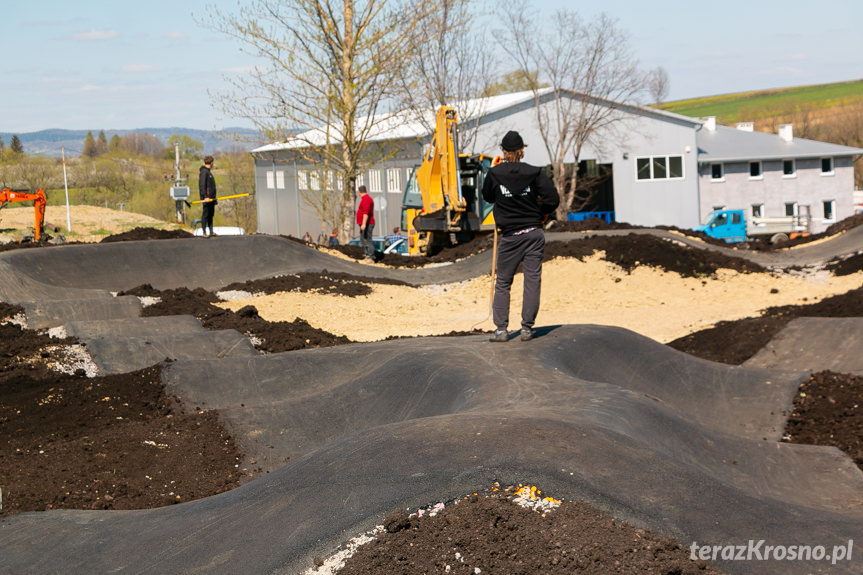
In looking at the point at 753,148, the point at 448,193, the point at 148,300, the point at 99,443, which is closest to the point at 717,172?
the point at 753,148

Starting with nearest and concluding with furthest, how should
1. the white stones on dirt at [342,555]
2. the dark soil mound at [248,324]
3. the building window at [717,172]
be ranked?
the white stones on dirt at [342,555], the dark soil mound at [248,324], the building window at [717,172]

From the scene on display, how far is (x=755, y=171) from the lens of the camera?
5147 centimetres

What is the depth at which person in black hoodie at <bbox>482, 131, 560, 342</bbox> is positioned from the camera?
8109mm

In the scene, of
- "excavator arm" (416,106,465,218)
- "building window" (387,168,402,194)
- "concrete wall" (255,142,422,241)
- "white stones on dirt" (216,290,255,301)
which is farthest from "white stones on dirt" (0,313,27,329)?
"building window" (387,168,402,194)

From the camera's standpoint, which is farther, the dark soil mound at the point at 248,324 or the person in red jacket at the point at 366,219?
the person in red jacket at the point at 366,219

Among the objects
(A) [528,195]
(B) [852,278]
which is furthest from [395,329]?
(B) [852,278]

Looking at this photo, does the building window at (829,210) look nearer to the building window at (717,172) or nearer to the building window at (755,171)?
the building window at (755,171)

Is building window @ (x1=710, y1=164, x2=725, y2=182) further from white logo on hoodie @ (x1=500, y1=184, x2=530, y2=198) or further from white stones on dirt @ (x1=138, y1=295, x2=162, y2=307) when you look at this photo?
white logo on hoodie @ (x1=500, y1=184, x2=530, y2=198)

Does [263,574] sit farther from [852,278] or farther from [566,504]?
[852,278]

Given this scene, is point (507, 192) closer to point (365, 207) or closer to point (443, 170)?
point (365, 207)

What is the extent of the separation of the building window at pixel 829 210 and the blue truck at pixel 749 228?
14257 millimetres

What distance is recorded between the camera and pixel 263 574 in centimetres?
378

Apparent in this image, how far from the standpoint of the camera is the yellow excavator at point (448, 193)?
2197 cm

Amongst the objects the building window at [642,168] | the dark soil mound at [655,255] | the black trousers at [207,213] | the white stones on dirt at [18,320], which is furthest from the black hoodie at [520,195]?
the building window at [642,168]
